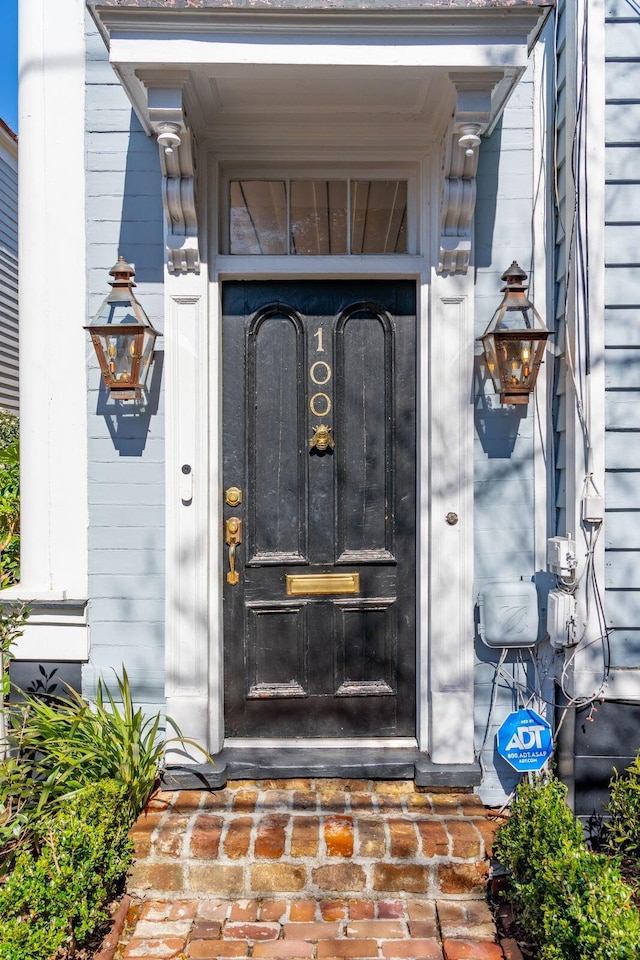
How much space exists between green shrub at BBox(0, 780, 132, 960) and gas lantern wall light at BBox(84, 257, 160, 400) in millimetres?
1590

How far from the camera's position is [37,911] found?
6.51 feet

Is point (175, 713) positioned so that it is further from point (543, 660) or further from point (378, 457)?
point (543, 660)

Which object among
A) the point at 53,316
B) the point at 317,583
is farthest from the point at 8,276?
the point at 317,583

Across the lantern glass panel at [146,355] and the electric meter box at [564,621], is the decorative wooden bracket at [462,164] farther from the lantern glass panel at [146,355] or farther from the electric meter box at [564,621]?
the electric meter box at [564,621]

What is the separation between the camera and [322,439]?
9.71 ft

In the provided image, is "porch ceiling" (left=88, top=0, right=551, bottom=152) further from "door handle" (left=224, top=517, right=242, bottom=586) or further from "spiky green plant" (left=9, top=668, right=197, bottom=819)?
"spiky green plant" (left=9, top=668, right=197, bottom=819)

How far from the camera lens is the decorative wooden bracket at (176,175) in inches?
97.1

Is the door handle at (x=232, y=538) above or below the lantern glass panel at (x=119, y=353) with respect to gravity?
below

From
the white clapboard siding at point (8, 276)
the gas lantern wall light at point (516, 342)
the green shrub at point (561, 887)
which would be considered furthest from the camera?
the white clapboard siding at point (8, 276)

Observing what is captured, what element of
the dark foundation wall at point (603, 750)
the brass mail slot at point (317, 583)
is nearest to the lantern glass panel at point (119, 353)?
the brass mail slot at point (317, 583)

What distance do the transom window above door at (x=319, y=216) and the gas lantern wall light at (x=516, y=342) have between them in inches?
24.2

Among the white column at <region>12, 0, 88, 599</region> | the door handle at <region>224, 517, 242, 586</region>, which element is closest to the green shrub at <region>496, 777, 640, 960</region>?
the door handle at <region>224, 517, 242, 586</region>

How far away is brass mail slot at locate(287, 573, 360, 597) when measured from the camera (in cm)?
298

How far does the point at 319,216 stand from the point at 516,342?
3.63ft
